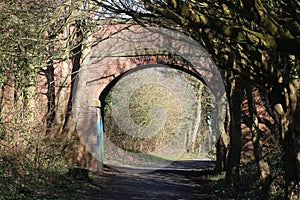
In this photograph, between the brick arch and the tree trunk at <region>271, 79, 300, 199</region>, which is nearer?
the tree trunk at <region>271, 79, 300, 199</region>

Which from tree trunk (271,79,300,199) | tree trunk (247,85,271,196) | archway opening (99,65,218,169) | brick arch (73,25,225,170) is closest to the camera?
tree trunk (271,79,300,199)

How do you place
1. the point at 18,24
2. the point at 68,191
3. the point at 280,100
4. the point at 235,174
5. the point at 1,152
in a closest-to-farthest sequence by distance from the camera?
the point at 280,100 → the point at 18,24 → the point at 1,152 → the point at 68,191 → the point at 235,174

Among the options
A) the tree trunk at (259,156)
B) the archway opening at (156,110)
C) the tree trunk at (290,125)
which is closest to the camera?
the tree trunk at (290,125)

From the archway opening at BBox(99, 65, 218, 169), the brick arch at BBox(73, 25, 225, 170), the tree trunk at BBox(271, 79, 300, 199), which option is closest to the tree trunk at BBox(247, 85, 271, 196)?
the tree trunk at BBox(271, 79, 300, 199)

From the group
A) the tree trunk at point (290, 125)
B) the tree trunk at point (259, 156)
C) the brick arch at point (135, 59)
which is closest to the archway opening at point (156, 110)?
the brick arch at point (135, 59)

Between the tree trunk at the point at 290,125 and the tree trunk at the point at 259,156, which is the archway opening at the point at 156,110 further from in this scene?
the tree trunk at the point at 290,125

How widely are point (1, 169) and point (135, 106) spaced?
943 inches

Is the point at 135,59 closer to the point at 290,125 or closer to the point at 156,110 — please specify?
the point at 156,110

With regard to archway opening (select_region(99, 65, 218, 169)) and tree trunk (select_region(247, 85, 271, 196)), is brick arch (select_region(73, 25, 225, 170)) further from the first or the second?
tree trunk (select_region(247, 85, 271, 196))

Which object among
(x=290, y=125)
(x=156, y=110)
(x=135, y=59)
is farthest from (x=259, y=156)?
(x=156, y=110)

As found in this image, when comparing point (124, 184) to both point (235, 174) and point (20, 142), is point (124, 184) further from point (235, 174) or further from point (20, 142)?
point (20, 142)

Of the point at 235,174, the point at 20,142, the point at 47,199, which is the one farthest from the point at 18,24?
the point at 235,174

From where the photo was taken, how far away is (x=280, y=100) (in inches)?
380

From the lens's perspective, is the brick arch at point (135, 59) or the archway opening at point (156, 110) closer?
the brick arch at point (135, 59)
